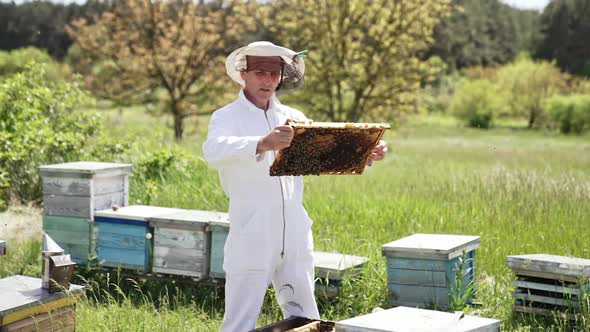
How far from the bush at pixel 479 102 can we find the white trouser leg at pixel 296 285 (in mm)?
36114

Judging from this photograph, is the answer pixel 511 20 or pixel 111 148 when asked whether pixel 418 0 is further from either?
pixel 511 20

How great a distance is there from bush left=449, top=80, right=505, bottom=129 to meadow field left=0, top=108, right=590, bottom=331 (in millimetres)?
28916

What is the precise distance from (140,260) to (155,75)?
14656 millimetres

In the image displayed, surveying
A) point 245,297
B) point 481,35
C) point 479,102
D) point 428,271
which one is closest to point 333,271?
point 428,271

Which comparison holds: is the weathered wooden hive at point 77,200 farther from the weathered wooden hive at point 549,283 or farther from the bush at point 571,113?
the bush at point 571,113

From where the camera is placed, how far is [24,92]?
966 cm

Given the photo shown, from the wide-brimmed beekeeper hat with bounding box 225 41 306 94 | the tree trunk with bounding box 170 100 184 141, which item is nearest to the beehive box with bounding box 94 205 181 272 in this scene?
the wide-brimmed beekeeper hat with bounding box 225 41 306 94

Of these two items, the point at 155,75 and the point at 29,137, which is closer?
the point at 29,137

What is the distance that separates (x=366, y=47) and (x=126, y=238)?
14.0 metres

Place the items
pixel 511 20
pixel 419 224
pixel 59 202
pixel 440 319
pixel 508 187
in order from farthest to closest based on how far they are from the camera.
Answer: pixel 511 20 → pixel 508 187 → pixel 419 224 → pixel 59 202 → pixel 440 319

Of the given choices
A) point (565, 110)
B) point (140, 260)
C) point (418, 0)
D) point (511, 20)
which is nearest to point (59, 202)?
point (140, 260)

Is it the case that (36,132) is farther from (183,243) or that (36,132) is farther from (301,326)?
(301,326)

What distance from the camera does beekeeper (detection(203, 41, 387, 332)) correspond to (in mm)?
3531

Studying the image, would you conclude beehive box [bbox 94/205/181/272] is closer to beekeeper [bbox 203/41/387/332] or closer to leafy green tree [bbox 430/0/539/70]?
beekeeper [bbox 203/41/387/332]
